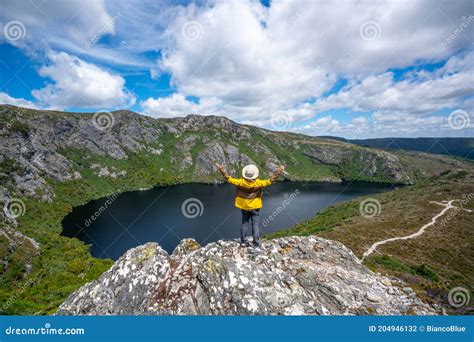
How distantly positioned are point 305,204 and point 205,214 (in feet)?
182

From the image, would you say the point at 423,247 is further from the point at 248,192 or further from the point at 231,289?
the point at 231,289

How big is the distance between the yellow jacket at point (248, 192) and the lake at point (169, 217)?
66.1 meters

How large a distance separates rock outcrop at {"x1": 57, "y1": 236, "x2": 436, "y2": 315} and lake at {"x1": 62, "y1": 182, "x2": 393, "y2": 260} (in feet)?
210

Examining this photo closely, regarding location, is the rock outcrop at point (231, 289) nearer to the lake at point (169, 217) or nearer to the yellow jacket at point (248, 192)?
the yellow jacket at point (248, 192)

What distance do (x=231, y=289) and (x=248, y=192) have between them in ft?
12.0

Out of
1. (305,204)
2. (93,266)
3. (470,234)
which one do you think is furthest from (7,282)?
(305,204)

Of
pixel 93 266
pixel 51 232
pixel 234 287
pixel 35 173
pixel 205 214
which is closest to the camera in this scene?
pixel 234 287

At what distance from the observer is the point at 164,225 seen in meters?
93.6

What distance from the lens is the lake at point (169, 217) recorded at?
3180 inches

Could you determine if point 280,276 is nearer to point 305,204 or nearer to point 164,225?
point 164,225

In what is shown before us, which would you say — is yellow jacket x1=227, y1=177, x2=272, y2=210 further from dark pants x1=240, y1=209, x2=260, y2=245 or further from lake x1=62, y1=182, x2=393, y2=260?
lake x1=62, y1=182, x2=393, y2=260

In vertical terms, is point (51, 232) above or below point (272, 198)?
below

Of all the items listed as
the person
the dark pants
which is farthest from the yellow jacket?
the dark pants

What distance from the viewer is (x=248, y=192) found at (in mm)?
10383
